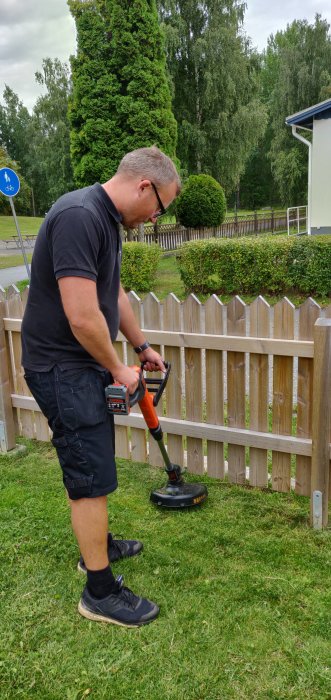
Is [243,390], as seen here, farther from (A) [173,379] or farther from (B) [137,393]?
(B) [137,393]

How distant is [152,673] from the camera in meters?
1.86

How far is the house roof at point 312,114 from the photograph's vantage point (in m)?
14.6

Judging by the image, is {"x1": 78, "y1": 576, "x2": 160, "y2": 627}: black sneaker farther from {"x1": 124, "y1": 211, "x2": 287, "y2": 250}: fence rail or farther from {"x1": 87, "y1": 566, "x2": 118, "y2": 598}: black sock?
{"x1": 124, "y1": 211, "x2": 287, "y2": 250}: fence rail

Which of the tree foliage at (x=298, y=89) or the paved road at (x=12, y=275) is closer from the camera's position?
the paved road at (x=12, y=275)

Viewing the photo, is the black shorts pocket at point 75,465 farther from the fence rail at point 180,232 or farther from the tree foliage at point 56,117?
the tree foliage at point 56,117

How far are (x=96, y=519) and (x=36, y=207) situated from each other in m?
63.2

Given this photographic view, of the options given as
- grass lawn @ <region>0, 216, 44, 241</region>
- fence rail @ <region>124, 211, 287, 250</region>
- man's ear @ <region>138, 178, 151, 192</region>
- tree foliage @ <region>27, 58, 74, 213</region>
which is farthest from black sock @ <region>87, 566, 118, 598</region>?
grass lawn @ <region>0, 216, 44, 241</region>

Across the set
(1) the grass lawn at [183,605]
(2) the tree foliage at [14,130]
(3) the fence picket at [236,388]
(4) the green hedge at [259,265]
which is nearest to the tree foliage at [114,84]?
(4) the green hedge at [259,265]

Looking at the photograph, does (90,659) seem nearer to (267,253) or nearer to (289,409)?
(289,409)

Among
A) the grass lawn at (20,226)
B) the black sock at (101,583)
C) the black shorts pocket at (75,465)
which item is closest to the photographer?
the black shorts pocket at (75,465)

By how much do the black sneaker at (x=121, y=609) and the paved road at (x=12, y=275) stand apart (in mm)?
11923

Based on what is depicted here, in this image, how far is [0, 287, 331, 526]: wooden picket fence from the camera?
270cm

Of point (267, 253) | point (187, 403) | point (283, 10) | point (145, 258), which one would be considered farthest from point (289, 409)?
point (283, 10)

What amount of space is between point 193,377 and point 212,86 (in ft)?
69.0
